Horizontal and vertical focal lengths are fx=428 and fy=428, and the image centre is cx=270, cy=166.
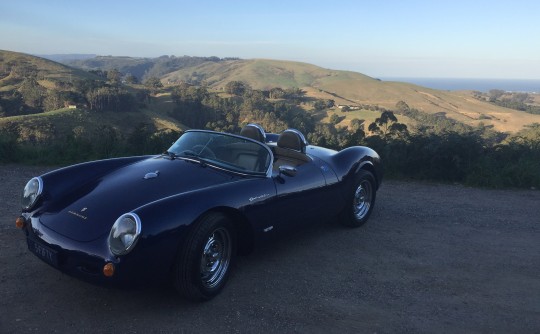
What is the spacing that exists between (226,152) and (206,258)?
1.31 m

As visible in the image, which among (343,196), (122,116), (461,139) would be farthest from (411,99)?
(343,196)

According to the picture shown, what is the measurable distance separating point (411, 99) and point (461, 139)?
69329mm

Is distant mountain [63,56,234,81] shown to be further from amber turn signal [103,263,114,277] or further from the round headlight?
amber turn signal [103,263,114,277]

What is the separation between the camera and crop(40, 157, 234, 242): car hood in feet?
10.8

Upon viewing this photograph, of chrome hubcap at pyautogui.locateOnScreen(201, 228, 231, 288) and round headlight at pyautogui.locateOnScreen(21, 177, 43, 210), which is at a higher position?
round headlight at pyautogui.locateOnScreen(21, 177, 43, 210)

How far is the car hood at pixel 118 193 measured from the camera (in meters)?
3.30

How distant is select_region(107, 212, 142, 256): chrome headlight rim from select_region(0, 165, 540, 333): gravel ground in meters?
0.55

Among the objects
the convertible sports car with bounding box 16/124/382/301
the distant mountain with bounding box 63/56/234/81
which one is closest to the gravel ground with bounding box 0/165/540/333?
the convertible sports car with bounding box 16/124/382/301

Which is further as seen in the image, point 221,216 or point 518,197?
point 518,197

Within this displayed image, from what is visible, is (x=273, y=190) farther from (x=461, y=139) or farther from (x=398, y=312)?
(x=461, y=139)

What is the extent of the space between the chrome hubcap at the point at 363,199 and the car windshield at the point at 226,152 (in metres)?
1.84

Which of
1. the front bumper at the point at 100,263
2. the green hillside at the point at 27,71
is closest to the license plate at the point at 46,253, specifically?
the front bumper at the point at 100,263

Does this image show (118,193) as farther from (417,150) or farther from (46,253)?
(417,150)

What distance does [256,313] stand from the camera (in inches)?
132
